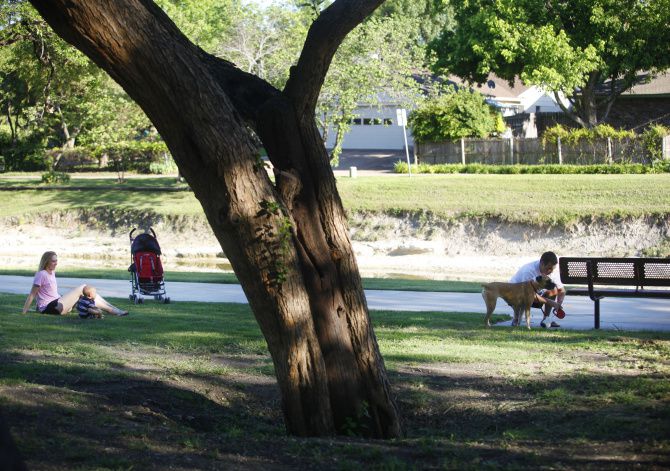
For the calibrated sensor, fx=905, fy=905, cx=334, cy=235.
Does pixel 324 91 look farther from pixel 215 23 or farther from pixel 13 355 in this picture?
pixel 13 355

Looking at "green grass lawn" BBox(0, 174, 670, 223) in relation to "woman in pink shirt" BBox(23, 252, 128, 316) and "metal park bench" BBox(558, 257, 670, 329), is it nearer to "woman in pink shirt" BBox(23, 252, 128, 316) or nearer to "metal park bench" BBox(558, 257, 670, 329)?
"metal park bench" BBox(558, 257, 670, 329)

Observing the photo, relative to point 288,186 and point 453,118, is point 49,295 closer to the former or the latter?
point 288,186

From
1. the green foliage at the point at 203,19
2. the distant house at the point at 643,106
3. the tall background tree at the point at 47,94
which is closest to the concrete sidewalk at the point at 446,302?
the tall background tree at the point at 47,94

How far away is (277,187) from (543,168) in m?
31.4

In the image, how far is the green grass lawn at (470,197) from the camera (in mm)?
28922

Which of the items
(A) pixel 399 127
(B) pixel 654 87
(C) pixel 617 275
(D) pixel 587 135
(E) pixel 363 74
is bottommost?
(C) pixel 617 275

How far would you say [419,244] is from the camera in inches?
1166

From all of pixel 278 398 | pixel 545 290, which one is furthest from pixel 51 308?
pixel 545 290

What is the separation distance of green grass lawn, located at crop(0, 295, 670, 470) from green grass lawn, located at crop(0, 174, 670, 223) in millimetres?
16988

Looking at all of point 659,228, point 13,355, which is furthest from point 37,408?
point 659,228

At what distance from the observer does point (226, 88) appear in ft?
24.8

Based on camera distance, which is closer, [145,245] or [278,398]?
[278,398]

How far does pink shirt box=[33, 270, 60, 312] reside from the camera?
43.0 feet

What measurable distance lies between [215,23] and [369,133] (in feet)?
47.0
